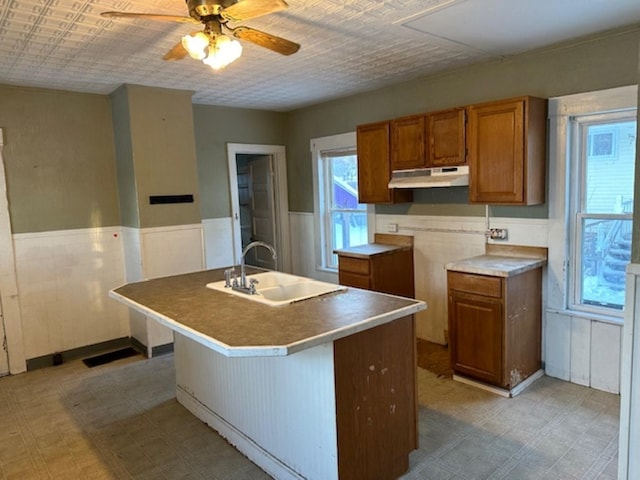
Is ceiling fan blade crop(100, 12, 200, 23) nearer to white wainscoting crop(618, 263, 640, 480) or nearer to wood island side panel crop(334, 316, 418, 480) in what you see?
wood island side panel crop(334, 316, 418, 480)

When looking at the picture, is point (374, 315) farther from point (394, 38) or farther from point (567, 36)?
point (567, 36)

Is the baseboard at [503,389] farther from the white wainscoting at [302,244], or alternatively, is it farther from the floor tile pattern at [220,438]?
the white wainscoting at [302,244]

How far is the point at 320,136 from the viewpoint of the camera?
5.08 meters

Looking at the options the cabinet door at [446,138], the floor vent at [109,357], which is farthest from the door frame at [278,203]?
the cabinet door at [446,138]

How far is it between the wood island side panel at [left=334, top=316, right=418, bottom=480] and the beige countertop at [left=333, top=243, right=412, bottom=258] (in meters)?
1.70

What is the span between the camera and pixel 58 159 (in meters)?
3.98

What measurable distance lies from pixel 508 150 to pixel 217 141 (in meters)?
3.00

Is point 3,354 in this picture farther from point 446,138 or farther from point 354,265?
point 446,138

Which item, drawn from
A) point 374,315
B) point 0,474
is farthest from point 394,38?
point 0,474

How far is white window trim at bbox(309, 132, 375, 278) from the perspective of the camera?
4.80 m

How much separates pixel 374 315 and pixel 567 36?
2324 mm

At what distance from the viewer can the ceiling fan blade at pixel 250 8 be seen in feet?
5.97

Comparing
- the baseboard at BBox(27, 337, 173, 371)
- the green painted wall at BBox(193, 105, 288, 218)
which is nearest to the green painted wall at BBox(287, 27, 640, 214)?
the green painted wall at BBox(193, 105, 288, 218)

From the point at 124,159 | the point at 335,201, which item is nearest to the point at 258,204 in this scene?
the point at 335,201
